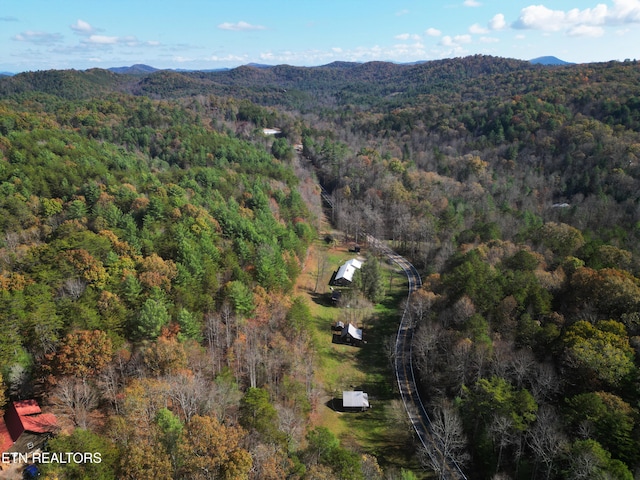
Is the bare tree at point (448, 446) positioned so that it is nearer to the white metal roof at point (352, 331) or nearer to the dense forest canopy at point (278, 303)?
the dense forest canopy at point (278, 303)

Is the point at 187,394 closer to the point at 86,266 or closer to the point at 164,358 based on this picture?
the point at 164,358

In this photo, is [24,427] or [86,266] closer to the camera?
[24,427]

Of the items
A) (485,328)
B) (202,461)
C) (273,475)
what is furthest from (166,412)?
(485,328)

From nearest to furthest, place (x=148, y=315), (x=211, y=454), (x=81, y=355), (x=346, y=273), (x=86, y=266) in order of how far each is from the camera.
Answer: (x=211, y=454) → (x=81, y=355) → (x=148, y=315) → (x=86, y=266) → (x=346, y=273)

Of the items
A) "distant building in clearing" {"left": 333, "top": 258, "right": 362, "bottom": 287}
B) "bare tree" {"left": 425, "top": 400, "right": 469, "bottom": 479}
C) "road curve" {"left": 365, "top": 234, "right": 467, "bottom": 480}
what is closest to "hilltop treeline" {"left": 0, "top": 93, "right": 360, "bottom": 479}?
"distant building in clearing" {"left": 333, "top": 258, "right": 362, "bottom": 287}

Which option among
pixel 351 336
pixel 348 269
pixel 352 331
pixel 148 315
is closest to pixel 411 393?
pixel 351 336

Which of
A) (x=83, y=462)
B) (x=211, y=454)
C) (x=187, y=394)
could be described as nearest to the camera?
(x=83, y=462)

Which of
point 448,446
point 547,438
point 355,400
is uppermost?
point 547,438

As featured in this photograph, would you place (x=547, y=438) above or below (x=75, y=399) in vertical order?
below
